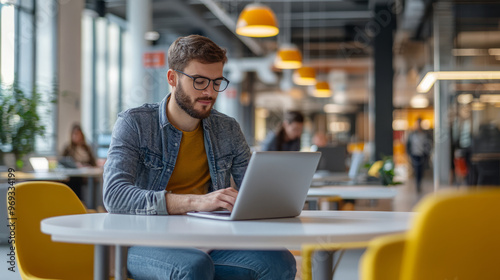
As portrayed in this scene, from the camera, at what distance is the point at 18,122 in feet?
19.9

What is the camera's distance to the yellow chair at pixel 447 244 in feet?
3.56

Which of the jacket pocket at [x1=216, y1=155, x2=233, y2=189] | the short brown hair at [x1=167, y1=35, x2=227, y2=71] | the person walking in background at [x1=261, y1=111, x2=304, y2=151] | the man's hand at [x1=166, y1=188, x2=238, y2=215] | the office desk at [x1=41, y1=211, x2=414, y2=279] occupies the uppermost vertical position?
the short brown hair at [x1=167, y1=35, x2=227, y2=71]

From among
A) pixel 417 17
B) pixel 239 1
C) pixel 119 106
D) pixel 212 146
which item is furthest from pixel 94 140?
pixel 212 146

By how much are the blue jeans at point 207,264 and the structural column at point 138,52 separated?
8448 millimetres

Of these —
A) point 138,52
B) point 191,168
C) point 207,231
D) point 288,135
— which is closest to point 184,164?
point 191,168

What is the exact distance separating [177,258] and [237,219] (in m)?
0.22

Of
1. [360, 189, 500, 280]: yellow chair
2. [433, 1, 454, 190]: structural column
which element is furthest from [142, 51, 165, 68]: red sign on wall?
[360, 189, 500, 280]: yellow chair

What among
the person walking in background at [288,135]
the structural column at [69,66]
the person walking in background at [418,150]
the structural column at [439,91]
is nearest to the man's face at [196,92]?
the person walking in background at [288,135]

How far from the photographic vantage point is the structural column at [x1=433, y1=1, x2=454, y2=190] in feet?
37.0

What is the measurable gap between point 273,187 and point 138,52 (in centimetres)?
914

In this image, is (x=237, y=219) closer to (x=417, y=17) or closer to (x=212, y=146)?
(x=212, y=146)

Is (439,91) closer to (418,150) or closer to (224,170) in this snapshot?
(418,150)

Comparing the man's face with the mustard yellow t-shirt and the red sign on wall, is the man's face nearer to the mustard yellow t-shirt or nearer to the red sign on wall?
the mustard yellow t-shirt

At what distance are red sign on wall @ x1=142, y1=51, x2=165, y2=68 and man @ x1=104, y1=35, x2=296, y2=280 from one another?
25.9 feet
